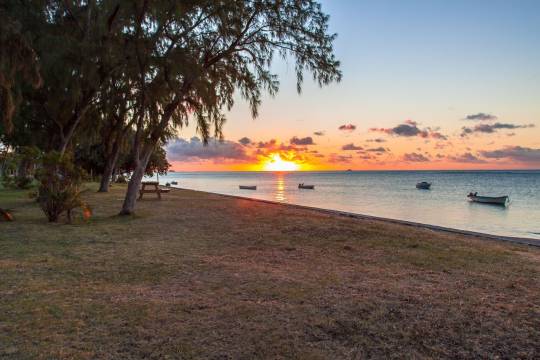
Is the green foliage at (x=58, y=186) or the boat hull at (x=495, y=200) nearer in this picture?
the green foliage at (x=58, y=186)

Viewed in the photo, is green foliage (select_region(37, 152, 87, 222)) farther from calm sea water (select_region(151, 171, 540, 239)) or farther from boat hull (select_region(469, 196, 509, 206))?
boat hull (select_region(469, 196, 509, 206))

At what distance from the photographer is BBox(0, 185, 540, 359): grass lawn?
3.55 metres

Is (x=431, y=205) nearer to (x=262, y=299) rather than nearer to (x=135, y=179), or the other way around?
(x=135, y=179)

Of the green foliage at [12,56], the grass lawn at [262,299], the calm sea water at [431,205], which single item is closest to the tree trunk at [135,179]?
the green foliage at [12,56]

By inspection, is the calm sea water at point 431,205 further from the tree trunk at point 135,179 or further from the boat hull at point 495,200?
the tree trunk at point 135,179

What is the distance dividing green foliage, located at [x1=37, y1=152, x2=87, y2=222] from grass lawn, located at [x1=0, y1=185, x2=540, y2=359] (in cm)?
247

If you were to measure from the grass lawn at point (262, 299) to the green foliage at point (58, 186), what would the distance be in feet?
8.09

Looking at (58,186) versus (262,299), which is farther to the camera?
(58,186)

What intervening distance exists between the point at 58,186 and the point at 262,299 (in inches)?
352

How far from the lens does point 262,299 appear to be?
15.7ft

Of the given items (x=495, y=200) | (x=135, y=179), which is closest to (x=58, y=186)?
(x=135, y=179)

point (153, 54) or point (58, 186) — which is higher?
point (153, 54)

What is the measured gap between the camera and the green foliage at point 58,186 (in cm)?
1123

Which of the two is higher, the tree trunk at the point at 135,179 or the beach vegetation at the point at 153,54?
the beach vegetation at the point at 153,54
